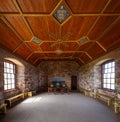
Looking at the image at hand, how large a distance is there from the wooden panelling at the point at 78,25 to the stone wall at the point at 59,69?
7122mm

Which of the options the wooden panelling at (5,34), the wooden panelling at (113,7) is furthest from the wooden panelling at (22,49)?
the wooden panelling at (113,7)

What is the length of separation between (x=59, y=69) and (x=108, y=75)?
226 inches

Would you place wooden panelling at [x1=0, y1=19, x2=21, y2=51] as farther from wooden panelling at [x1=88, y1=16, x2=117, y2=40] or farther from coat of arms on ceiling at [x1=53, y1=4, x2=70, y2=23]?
wooden panelling at [x1=88, y1=16, x2=117, y2=40]

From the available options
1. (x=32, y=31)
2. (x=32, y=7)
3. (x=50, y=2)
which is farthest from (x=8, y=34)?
(x=50, y=2)

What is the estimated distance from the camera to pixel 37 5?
255cm

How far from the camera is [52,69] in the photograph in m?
11.4

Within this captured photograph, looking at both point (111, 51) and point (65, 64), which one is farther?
point (65, 64)

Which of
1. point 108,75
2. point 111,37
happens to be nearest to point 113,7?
point 111,37

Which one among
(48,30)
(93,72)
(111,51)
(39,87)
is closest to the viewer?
(48,30)

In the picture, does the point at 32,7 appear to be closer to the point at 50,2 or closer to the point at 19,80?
the point at 50,2

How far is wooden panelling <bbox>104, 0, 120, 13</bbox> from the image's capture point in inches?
96.4

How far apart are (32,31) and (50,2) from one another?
66.5 inches

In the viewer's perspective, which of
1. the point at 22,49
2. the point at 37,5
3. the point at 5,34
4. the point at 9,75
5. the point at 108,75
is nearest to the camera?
the point at 37,5

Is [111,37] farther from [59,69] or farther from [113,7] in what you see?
[59,69]
